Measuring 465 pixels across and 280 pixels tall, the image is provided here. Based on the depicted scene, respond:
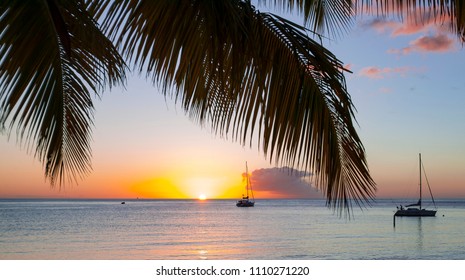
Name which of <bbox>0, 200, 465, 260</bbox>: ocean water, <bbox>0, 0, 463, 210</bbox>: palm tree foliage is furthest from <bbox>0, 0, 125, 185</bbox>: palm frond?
<bbox>0, 200, 465, 260</bbox>: ocean water

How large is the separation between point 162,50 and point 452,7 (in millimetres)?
1239

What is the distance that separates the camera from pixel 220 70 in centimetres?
261

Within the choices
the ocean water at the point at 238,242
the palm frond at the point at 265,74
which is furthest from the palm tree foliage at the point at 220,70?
the ocean water at the point at 238,242

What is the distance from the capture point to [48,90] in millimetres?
2725

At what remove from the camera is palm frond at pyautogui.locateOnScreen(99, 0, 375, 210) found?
251 centimetres

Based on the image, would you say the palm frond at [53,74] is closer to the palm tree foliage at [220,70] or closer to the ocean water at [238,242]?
the palm tree foliage at [220,70]

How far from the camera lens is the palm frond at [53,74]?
250 cm

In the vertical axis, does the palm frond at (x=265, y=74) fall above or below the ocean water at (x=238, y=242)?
above

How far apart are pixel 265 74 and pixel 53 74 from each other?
0.99 metres

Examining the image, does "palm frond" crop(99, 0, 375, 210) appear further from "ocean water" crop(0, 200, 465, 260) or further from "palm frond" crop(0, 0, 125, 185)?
"ocean water" crop(0, 200, 465, 260)

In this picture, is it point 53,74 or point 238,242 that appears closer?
point 53,74

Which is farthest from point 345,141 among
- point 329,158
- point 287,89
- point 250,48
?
point 250,48

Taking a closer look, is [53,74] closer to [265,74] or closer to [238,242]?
[265,74]

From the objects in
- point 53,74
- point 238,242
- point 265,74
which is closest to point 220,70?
point 265,74
